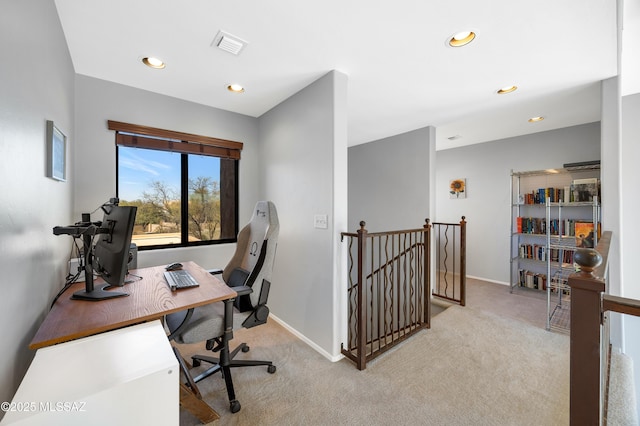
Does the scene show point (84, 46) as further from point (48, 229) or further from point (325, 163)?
point (325, 163)

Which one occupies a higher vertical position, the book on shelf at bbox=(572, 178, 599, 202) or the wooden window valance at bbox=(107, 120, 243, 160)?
the wooden window valance at bbox=(107, 120, 243, 160)

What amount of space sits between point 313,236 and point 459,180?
12.8ft

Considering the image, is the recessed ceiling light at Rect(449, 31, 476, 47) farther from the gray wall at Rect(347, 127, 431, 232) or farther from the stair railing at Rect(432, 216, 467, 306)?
the stair railing at Rect(432, 216, 467, 306)

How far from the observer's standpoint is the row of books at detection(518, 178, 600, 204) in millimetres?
3373

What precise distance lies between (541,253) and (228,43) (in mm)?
5054

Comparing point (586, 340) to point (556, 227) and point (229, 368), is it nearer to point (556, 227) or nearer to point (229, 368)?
point (229, 368)

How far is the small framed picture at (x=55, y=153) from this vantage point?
4.43 ft

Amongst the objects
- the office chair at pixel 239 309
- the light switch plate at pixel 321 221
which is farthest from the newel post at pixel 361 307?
the office chair at pixel 239 309

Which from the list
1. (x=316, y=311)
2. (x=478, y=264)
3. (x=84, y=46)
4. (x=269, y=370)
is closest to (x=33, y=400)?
(x=269, y=370)

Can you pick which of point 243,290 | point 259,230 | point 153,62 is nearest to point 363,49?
point 259,230

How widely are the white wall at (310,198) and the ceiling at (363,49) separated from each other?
26 centimetres

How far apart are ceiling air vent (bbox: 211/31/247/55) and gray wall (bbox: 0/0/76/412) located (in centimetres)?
86

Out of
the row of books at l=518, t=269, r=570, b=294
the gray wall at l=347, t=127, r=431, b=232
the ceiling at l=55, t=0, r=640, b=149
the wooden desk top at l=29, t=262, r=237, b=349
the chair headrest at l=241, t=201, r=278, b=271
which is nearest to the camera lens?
the wooden desk top at l=29, t=262, r=237, b=349

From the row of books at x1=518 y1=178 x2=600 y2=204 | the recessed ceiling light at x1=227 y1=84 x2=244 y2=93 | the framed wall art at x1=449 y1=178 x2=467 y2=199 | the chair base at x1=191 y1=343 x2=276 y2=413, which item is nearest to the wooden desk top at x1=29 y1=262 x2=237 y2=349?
the chair base at x1=191 y1=343 x2=276 y2=413
